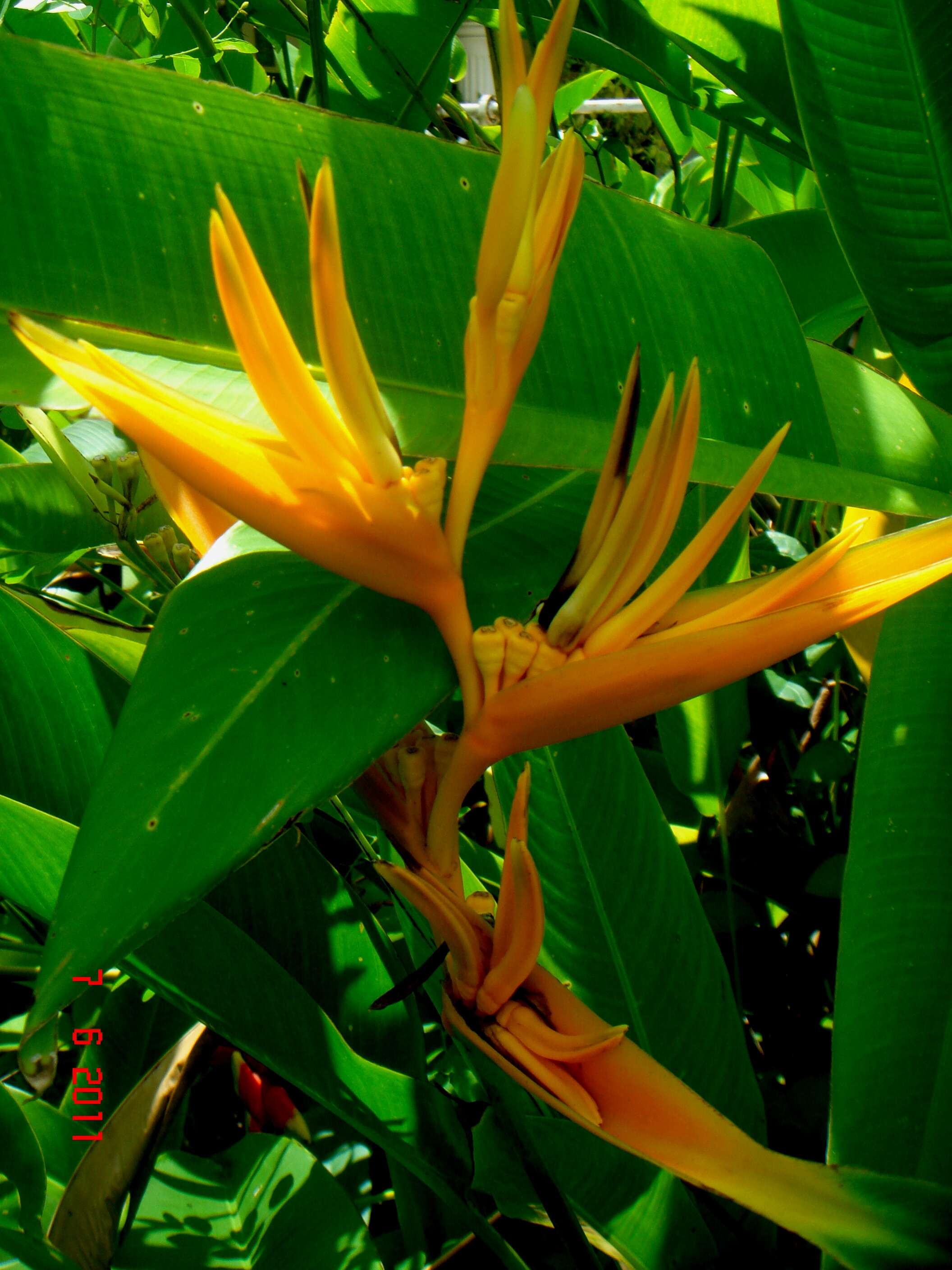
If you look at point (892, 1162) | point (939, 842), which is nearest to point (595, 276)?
point (939, 842)

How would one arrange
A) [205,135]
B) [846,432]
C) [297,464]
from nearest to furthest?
[297,464] < [205,135] < [846,432]

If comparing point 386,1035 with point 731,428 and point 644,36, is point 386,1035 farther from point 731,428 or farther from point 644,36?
point 644,36

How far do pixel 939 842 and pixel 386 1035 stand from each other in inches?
14.9

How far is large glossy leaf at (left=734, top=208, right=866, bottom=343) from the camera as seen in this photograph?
0.70m

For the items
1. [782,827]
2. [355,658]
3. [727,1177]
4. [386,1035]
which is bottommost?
[782,827]

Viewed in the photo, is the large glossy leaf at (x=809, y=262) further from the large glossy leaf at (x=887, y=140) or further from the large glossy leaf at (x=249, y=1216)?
the large glossy leaf at (x=249, y=1216)

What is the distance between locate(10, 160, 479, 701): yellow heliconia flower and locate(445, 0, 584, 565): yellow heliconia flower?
0.07 ft

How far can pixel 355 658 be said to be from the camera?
33cm

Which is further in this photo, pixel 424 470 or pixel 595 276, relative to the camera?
pixel 595 276

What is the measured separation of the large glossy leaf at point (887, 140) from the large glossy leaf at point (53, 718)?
1.51 ft

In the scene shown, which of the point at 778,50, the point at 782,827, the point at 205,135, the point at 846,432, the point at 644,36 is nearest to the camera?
the point at 205,135

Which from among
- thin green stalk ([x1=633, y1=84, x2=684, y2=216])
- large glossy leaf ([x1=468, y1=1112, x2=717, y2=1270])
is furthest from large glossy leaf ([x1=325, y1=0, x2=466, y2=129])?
large glossy leaf ([x1=468, y1=1112, x2=717, y2=1270])

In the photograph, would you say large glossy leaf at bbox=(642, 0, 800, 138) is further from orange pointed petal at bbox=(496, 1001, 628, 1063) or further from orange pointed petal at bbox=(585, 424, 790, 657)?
orange pointed petal at bbox=(496, 1001, 628, 1063)

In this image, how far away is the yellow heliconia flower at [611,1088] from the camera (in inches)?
12.4
